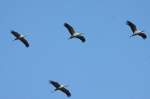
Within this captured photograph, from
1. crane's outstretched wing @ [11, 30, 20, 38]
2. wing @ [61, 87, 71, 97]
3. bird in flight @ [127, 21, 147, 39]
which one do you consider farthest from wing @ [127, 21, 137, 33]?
crane's outstretched wing @ [11, 30, 20, 38]

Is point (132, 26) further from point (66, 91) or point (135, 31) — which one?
point (66, 91)

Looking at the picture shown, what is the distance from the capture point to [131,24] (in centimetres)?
8644

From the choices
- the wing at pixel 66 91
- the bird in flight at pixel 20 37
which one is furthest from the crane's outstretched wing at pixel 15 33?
the wing at pixel 66 91

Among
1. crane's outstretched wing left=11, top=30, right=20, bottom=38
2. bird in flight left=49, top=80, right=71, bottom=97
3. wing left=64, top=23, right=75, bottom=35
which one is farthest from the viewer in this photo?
crane's outstretched wing left=11, top=30, right=20, bottom=38

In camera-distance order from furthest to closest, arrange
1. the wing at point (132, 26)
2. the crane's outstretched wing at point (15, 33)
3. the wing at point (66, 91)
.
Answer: the crane's outstretched wing at point (15, 33) → the wing at point (66, 91) → the wing at point (132, 26)

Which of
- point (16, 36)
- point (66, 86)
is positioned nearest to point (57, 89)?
point (66, 86)

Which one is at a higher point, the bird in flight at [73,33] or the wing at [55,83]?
the bird in flight at [73,33]

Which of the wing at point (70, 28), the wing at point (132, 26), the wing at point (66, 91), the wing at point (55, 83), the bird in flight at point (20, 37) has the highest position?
the wing at point (132, 26)

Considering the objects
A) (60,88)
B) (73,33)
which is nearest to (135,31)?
(73,33)

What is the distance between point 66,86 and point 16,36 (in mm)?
6915

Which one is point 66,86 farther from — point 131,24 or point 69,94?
point 131,24

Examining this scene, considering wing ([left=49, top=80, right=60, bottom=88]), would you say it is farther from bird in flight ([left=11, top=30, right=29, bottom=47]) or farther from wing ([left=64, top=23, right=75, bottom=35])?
bird in flight ([left=11, top=30, right=29, bottom=47])

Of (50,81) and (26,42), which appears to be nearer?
(50,81)

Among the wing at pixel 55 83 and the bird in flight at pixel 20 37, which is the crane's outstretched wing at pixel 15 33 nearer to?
the bird in flight at pixel 20 37
